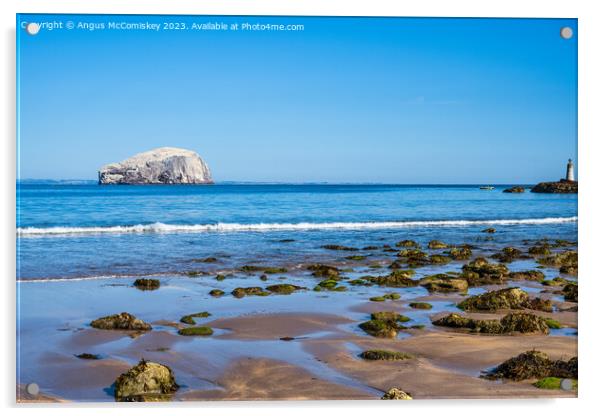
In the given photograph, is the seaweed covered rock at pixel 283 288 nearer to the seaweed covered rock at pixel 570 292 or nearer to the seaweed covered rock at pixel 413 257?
the seaweed covered rock at pixel 413 257

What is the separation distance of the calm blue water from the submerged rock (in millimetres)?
110

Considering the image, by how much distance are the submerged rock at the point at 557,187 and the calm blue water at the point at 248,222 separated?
110 mm

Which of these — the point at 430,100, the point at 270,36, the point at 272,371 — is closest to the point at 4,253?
the point at 272,371

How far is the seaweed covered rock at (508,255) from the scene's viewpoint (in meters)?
Result: 9.56

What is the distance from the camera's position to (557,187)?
6.75m

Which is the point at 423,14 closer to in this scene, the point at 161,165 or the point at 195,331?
the point at 195,331

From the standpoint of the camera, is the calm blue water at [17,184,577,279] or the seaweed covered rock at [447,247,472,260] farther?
the seaweed covered rock at [447,247,472,260]

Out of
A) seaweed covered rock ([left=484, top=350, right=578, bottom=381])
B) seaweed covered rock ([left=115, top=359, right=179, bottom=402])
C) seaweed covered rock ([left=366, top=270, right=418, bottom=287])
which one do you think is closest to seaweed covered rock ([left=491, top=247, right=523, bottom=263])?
seaweed covered rock ([left=366, top=270, right=418, bottom=287])

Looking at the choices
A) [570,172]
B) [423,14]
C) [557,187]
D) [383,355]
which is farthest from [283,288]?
[423,14]

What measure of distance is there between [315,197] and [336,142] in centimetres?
189

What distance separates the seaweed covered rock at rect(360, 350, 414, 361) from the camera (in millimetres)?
5738

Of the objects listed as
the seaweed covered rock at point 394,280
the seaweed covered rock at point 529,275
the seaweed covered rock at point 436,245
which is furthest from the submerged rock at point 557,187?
the seaweed covered rock at point 436,245

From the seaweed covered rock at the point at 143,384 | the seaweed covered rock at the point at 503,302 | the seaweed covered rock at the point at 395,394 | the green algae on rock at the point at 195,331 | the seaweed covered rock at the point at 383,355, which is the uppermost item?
the seaweed covered rock at the point at 503,302

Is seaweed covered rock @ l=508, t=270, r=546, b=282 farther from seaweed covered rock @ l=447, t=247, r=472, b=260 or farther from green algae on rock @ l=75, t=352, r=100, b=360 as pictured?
green algae on rock @ l=75, t=352, r=100, b=360
